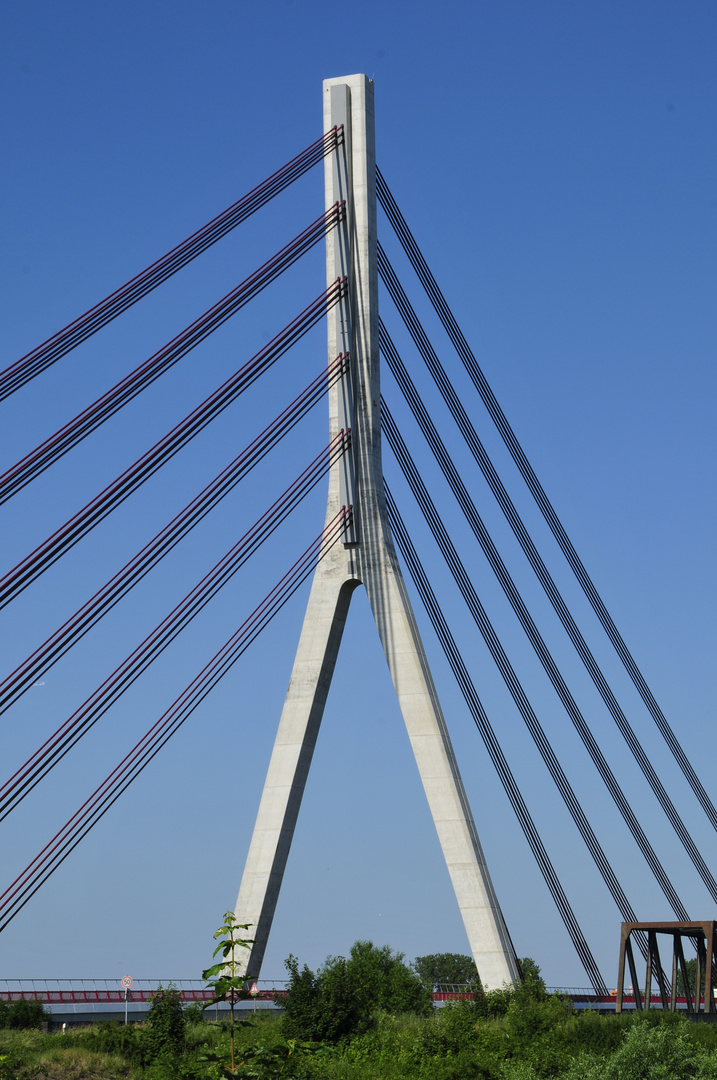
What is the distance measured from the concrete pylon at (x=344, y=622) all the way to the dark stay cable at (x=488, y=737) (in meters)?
1.47

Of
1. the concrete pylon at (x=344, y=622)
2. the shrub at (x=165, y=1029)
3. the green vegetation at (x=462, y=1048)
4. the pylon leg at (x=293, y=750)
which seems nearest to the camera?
the green vegetation at (x=462, y=1048)

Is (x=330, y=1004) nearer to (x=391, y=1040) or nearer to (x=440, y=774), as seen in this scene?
(x=391, y=1040)

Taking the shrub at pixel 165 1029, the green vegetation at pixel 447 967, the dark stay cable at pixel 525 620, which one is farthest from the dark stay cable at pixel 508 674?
the green vegetation at pixel 447 967

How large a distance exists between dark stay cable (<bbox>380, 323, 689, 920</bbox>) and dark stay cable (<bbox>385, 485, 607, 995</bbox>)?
2967mm

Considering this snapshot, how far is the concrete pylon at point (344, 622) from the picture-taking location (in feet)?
94.2

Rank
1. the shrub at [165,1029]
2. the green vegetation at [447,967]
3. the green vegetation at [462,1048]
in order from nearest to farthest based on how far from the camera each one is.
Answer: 1. the green vegetation at [462,1048]
2. the shrub at [165,1029]
3. the green vegetation at [447,967]

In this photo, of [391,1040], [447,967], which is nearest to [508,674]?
[391,1040]

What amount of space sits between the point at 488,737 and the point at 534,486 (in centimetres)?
980

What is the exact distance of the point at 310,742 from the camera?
29750 millimetres

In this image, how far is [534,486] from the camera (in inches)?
1512

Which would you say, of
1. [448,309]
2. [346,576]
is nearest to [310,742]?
[346,576]

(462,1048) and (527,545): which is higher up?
(527,545)

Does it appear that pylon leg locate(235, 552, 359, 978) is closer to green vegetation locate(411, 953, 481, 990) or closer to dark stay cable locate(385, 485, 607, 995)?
dark stay cable locate(385, 485, 607, 995)

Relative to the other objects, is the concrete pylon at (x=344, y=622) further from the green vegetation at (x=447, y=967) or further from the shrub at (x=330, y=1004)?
the green vegetation at (x=447, y=967)
